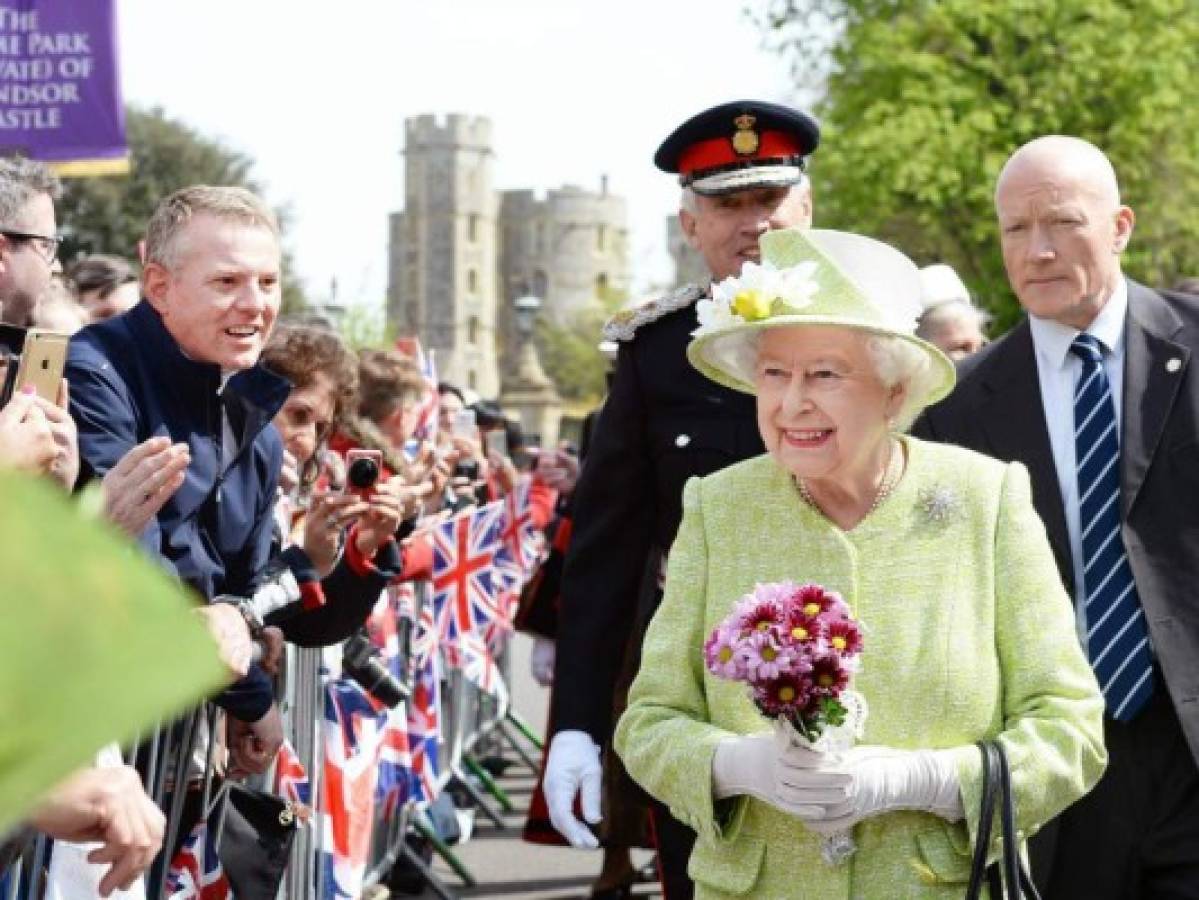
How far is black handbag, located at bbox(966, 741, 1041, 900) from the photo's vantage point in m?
2.99

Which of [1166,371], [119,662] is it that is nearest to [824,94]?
[1166,371]

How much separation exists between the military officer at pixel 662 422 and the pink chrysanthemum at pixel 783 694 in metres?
1.52

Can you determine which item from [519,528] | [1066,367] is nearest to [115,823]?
[1066,367]

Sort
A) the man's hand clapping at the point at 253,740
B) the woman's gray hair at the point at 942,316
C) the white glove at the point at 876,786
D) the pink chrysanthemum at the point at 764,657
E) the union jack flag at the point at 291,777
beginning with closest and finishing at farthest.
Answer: the pink chrysanthemum at the point at 764,657 < the white glove at the point at 876,786 < the man's hand clapping at the point at 253,740 < the union jack flag at the point at 291,777 < the woman's gray hair at the point at 942,316

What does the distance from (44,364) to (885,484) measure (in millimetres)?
1348

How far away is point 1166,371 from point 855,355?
5.12 ft

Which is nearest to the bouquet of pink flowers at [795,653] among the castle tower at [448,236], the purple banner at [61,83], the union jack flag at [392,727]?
the union jack flag at [392,727]

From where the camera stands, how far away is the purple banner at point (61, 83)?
371 inches

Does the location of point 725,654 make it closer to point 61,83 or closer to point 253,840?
point 253,840

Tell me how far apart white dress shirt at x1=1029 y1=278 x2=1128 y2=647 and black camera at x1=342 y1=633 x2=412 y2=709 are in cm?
259

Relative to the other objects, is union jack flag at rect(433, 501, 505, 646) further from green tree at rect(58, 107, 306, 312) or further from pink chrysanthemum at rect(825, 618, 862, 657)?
green tree at rect(58, 107, 306, 312)

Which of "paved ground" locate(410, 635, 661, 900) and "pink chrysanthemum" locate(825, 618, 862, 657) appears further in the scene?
"paved ground" locate(410, 635, 661, 900)

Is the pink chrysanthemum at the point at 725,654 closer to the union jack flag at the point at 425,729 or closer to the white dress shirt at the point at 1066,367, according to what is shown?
the white dress shirt at the point at 1066,367

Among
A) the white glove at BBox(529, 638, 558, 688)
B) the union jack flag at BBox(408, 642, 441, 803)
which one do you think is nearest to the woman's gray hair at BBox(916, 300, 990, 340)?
the white glove at BBox(529, 638, 558, 688)
